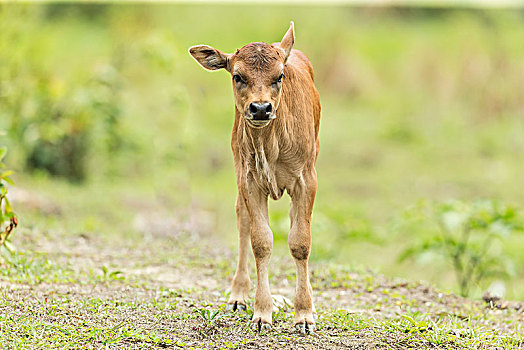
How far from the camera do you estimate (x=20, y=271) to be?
23.3 feet

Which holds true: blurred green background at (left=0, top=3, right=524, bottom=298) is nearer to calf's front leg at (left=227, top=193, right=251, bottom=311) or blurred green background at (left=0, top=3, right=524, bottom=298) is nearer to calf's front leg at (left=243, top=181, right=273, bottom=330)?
calf's front leg at (left=227, top=193, right=251, bottom=311)

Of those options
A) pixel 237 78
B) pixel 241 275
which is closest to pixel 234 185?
pixel 241 275

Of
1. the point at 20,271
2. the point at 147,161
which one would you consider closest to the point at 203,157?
the point at 147,161

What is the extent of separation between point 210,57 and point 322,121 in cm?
1598

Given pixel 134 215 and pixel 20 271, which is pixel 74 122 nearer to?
pixel 134 215

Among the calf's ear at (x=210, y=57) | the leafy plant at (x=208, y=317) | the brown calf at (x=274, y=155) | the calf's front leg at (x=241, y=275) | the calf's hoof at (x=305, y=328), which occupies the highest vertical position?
the calf's ear at (x=210, y=57)

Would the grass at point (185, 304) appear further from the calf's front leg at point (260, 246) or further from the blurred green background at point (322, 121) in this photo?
the blurred green background at point (322, 121)

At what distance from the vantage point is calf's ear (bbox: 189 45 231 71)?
584 cm

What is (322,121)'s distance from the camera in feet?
71.1

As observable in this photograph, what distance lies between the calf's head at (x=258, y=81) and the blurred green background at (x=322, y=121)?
3843 mm

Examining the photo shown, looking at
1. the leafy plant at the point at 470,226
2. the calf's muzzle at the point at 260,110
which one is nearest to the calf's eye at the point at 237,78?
the calf's muzzle at the point at 260,110

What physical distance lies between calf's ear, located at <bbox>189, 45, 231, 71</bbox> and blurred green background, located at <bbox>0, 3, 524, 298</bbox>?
12.6ft

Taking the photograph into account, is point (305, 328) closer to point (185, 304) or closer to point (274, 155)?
point (185, 304)

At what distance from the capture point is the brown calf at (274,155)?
18.1 feet
